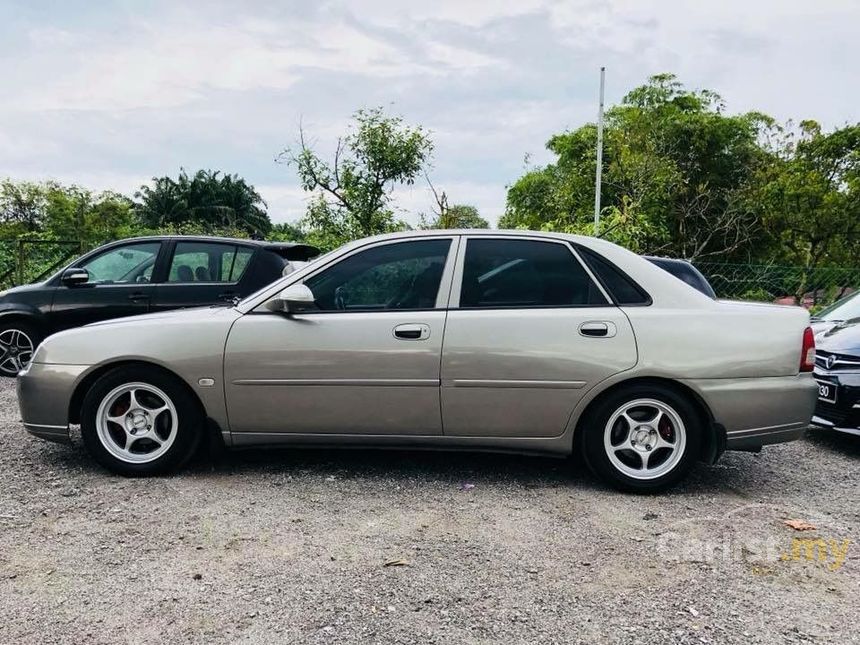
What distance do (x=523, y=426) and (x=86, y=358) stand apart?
269 cm

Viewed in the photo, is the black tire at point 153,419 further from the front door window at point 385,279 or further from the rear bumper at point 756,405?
the rear bumper at point 756,405

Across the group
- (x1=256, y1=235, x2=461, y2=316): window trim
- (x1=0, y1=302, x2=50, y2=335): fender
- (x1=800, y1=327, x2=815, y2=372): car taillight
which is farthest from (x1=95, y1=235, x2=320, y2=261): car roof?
(x1=800, y1=327, x2=815, y2=372): car taillight

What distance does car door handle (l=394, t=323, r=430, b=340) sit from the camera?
396cm

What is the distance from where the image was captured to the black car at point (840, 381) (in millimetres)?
5066

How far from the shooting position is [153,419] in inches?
163

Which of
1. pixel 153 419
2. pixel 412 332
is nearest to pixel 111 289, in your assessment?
pixel 153 419

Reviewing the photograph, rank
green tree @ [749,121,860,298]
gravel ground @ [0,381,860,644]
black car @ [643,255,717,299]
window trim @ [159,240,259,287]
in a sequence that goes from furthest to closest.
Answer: green tree @ [749,121,860,298] < window trim @ [159,240,259,287] < black car @ [643,255,717,299] < gravel ground @ [0,381,860,644]

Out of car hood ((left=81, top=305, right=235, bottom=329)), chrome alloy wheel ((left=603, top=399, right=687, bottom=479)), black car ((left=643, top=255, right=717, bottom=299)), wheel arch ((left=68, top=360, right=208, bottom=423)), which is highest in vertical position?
black car ((left=643, top=255, right=717, bottom=299))

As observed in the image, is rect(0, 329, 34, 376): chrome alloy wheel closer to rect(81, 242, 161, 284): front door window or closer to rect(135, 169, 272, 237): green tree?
rect(81, 242, 161, 284): front door window

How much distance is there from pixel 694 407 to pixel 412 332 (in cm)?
171

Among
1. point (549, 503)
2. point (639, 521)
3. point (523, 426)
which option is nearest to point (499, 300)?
point (523, 426)

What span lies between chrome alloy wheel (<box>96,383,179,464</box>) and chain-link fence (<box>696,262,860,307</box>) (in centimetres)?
1045

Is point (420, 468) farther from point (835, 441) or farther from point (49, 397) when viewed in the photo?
point (835, 441)

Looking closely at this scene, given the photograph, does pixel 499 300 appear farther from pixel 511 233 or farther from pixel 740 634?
pixel 740 634
